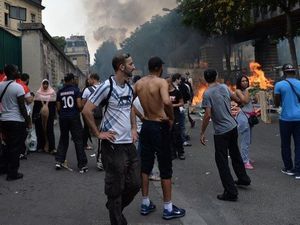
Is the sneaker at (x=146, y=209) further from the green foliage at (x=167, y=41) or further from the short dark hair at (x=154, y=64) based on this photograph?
the green foliage at (x=167, y=41)

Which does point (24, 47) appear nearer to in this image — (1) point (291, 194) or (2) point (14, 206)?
(2) point (14, 206)

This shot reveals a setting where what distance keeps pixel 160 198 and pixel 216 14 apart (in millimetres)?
16141

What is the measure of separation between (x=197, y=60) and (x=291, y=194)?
121 feet

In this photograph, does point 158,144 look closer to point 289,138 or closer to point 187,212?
point 187,212

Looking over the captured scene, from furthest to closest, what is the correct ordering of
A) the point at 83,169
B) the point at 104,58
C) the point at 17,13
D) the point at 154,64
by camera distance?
the point at 104,58, the point at 17,13, the point at 83,169, the point at 154,64

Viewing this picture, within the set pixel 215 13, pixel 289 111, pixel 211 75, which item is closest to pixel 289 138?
pixel 289 111

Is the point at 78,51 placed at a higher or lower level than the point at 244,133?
higher

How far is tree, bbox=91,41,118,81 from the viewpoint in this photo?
7470 cm

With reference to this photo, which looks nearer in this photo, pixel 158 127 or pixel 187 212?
pixel 158 127

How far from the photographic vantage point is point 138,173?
185 inches

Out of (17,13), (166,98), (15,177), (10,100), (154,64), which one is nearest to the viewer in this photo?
(166,98)

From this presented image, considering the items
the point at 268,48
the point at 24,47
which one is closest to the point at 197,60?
the point at 268,48

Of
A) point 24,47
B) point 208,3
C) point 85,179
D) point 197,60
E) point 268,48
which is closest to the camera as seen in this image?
point 85,179

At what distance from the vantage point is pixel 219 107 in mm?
6152
